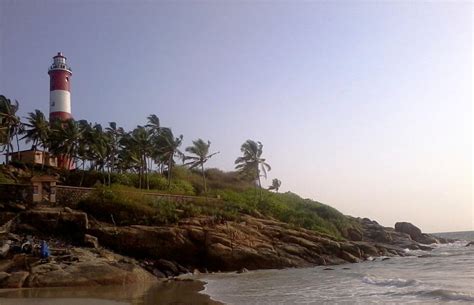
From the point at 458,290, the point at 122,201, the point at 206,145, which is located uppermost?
the point at 206,145

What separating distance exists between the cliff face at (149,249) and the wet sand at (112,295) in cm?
174

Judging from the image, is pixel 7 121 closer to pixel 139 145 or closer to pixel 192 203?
pixel 139 145

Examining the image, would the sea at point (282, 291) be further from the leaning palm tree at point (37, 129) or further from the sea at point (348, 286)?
the leaning palm tree at point (37, 129)

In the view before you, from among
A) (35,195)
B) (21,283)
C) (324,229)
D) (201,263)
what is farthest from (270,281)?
(324,229)

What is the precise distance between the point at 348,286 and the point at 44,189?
2360 centimetres

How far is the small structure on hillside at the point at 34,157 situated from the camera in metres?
53.2

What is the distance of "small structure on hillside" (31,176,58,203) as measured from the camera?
112 feet

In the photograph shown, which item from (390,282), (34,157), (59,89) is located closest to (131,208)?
(390,282)

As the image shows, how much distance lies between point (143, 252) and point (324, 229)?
23.4 m

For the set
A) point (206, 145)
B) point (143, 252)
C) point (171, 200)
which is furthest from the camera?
point (206, 145)

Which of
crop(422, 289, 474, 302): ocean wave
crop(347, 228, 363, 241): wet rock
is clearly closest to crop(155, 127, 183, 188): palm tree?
crop(347, 228, 363, 241): wet rock

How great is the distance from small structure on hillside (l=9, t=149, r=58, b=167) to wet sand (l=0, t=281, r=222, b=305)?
33.7 m

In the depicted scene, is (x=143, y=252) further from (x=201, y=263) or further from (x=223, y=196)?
(x=223, y=196)

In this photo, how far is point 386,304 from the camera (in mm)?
18672
